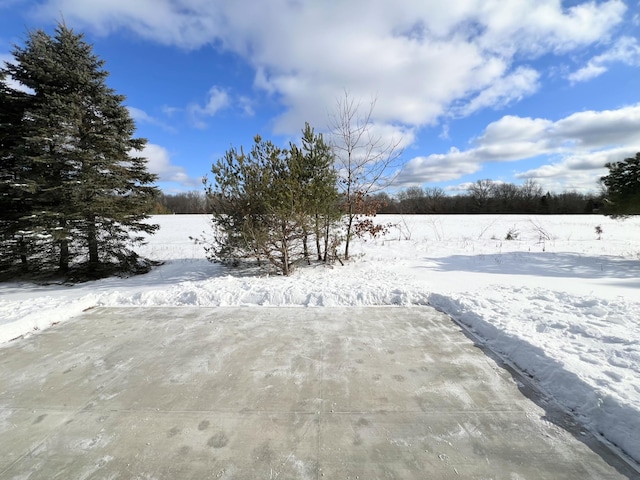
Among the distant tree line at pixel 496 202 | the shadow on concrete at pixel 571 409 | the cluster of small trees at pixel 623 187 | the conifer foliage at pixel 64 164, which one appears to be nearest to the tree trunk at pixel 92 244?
the conifer foliage at pixel 64 164

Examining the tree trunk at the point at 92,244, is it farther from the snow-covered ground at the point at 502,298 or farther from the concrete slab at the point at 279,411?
the concrete slab at the point at 279,411

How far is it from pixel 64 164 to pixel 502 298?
10632 mm

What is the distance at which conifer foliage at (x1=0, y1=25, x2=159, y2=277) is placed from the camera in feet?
24.6

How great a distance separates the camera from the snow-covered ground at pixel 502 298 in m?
2.70

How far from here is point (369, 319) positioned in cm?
451

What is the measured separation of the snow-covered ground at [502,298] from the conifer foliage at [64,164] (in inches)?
44.9

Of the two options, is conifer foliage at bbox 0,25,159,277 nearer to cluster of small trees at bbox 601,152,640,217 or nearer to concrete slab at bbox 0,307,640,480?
concrete slab at bbox 0,307,640,480

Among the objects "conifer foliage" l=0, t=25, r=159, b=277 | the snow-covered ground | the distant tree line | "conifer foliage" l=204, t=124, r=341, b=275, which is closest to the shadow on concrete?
the snow-covered ground

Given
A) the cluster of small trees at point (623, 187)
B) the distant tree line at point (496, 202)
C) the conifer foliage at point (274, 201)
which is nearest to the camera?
the conifer foliage at point (274, 201)

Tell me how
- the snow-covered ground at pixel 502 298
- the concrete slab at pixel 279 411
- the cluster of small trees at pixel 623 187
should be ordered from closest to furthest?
the concrete slab at pixel 279 411 < the snow-covered ground at pixel 502 298 < the cluster of small trees at pixel 623 187

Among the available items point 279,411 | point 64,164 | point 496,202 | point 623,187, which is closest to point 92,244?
point 64,164

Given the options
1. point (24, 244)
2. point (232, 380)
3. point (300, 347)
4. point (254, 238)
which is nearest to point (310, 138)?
point (254, 238)

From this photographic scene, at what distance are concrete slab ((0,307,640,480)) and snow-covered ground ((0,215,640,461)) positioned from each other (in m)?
0.38

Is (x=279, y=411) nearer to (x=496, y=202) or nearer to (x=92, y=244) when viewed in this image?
(x=92, y=244)
